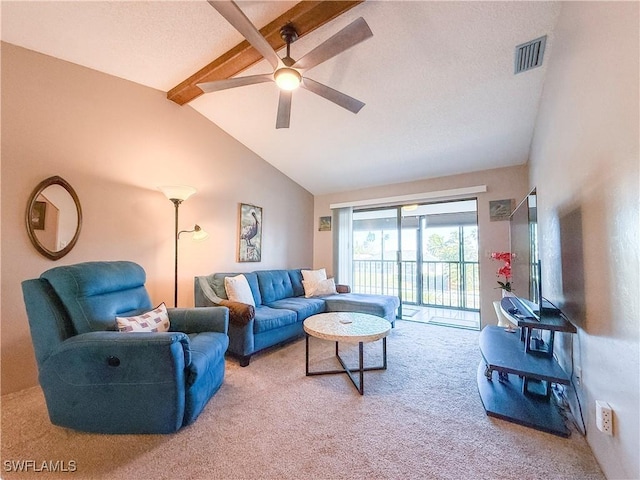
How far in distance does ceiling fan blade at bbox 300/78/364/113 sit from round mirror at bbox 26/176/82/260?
7.16 ft

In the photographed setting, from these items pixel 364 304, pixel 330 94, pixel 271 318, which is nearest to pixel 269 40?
pixel 330 94

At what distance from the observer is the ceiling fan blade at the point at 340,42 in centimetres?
Answer: 147

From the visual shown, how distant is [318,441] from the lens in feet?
4.91

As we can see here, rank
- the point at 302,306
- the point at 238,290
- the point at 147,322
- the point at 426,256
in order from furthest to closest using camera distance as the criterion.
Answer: the point at 426,256
the point at 302,306
the point at 238,290
the point at 147,322

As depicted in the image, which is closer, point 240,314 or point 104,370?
point 104,370

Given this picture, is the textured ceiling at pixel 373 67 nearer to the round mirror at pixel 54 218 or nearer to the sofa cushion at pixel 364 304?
the round mirror at pixel 54 218

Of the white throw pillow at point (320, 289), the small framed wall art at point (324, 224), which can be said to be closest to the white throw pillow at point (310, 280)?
the white throw pillow at point (320, 289)

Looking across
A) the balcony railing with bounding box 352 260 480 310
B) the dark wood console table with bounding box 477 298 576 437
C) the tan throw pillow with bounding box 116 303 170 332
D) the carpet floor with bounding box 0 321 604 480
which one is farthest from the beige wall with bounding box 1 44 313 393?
the dark wood console table with bounding box 477 298 576 437

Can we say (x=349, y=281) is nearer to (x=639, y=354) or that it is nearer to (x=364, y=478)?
(x=364, y=478)

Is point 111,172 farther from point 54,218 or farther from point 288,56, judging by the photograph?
point 288,56

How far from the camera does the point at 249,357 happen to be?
253 cm

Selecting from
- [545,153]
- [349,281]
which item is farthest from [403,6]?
[349,281]

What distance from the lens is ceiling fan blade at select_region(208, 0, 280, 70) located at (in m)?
1.32

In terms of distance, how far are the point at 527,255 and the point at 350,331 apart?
1546mm
